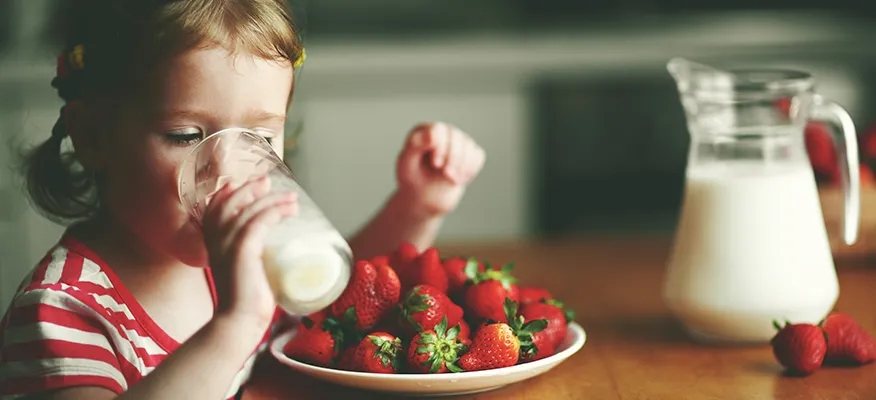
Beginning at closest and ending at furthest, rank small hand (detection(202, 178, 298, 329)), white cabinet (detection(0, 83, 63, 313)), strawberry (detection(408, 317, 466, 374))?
small hand (detection(202, 178, 298, 329)) < strawberry (detection(408, 317, 466, 374)) < white cabinet (detection(0, 83, 63, 313))

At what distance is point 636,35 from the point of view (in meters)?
3.32

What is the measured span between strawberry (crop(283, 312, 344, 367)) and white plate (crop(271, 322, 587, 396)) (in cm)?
1

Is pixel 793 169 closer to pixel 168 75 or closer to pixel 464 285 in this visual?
pixel 464 285

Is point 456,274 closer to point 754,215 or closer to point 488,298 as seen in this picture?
point 488,298

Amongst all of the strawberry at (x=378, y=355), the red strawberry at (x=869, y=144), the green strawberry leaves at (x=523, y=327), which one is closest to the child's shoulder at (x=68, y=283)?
the strawberry at (x=378, y=355)

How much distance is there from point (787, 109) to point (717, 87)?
0.09 m

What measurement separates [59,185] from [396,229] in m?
0.44

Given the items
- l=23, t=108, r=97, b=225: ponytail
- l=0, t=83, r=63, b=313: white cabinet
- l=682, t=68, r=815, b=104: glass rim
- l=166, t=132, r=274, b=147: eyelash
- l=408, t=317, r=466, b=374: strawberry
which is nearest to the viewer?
l=408, t=317, r=466, b=374: strawberry

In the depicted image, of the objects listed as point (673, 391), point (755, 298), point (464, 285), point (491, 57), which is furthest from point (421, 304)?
point (491, 57)

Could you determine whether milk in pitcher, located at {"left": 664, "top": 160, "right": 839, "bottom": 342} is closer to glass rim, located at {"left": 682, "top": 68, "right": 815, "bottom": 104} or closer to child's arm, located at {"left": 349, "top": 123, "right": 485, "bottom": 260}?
glass rim, located at {"left": 682, "top": 68, "right": 815, "bottom": 104}

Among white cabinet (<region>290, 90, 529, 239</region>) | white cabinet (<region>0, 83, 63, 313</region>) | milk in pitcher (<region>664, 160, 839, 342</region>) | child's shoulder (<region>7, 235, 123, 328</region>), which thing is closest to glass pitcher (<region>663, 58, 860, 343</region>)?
milk in pitcher (<region>664, 160, 839, 342</region>)

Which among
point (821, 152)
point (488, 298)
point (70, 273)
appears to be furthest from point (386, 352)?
point (821, 152)

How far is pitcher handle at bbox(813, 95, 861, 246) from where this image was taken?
110 cm

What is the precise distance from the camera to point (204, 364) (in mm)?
799
